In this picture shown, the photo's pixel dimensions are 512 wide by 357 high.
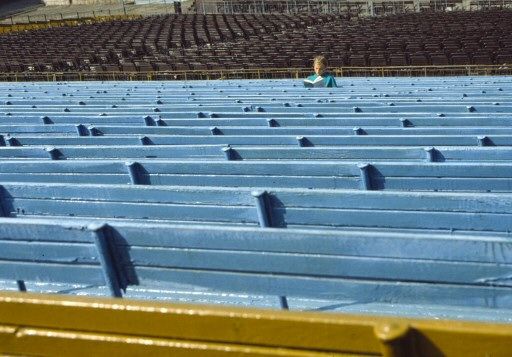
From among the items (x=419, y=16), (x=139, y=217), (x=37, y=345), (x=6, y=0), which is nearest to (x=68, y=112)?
(x=139, y=217)

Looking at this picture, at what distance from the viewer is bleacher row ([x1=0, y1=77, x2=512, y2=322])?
9.10ft

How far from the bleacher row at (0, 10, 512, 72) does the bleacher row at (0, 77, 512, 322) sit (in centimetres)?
1059

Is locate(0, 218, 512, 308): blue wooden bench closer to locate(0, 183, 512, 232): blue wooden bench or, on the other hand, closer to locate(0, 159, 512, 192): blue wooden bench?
locate(0, 183, 512, 232): blue wooden bench

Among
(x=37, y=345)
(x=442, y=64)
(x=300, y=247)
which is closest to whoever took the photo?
(x=37, y=345)

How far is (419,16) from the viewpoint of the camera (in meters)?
28.9

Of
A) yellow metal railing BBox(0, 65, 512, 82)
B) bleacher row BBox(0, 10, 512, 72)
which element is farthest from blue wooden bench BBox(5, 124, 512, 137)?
bleacher row BBox(0, 10, 512, 72)

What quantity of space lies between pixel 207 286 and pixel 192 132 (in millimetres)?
3708

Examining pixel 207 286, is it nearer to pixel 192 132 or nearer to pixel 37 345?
pixel 37 345

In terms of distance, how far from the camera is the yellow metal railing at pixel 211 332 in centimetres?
171

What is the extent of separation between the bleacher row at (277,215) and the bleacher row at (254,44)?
10.6 metres

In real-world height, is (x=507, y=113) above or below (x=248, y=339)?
below

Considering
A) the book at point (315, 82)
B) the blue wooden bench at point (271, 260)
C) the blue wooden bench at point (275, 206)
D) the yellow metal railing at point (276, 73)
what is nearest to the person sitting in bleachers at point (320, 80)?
the book at point (315, 82)

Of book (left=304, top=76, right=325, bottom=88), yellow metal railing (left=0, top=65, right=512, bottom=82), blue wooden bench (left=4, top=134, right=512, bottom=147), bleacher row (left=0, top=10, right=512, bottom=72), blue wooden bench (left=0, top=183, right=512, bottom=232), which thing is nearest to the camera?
blue wooden bench (left=0, top=183, right=512, bottom=232)

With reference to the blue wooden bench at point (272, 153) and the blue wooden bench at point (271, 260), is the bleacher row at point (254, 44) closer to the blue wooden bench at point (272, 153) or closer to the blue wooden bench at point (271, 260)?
the blue wooden bench at point (272, 153)
